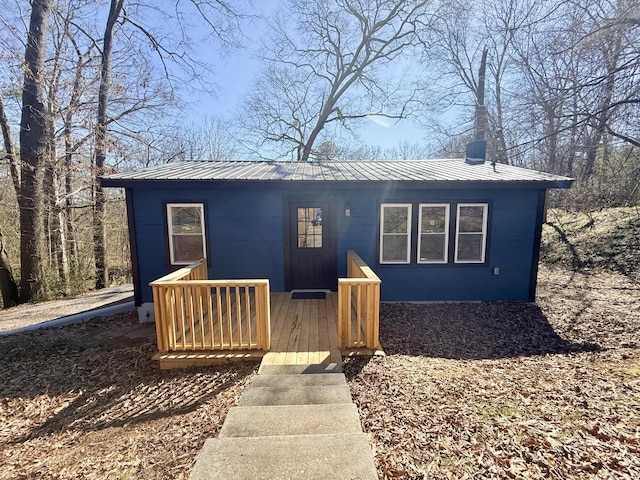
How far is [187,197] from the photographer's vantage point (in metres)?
5.71

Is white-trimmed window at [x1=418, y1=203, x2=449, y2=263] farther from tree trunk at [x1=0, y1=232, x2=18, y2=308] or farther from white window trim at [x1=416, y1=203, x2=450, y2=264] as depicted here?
tree trunk at [x1=0, y1=232, x2=18, y2=308]

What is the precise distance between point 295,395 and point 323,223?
368 cm

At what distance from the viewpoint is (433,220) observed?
5.92m

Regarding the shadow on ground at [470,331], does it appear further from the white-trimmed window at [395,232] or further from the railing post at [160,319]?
the railing post at [160,319]

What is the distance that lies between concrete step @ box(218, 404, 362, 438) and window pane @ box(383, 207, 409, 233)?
393 cm

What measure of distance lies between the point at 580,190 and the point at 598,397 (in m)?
14.1

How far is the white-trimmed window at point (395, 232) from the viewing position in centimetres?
590

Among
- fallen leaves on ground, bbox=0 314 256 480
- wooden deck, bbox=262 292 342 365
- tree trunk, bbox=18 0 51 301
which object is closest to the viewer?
fallen leaves on ground, bbox=0 314 256 480

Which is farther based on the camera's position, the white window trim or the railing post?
the white window trim

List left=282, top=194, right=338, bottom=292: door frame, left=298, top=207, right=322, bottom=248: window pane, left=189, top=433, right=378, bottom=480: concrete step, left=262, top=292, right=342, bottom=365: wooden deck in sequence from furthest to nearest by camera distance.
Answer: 1. left=298, top=207, right=322, bottom=248: window pane
2. left=282, top=194, right=338, bottom=292: door frame
3. left=262, top=292, right=342, bottom=365: wooden deck
4. left=189, top=433, right=378, bottom=480: concrete step

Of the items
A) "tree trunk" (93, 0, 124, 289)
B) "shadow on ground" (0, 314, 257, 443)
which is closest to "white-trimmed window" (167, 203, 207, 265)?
"shadow on ground" (0, 314, 257, 443)

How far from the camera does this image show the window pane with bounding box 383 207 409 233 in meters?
5.91

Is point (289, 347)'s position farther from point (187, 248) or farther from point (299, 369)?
point (187, 248)

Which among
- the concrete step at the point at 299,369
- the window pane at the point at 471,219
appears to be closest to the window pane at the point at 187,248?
the concrete step at the point at 299,369
